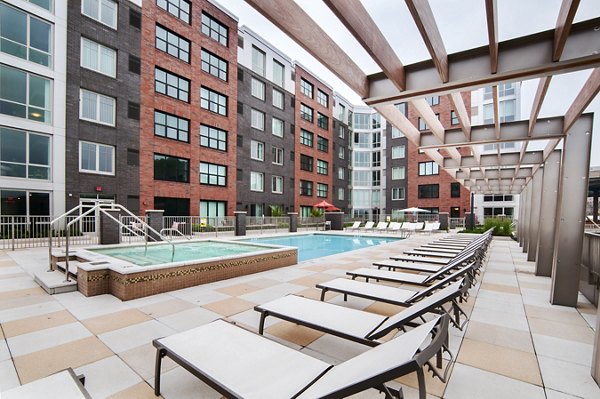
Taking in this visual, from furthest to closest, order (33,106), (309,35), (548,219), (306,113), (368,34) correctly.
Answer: (306,113) → (33,106) → (548,219) → (368,34) → (309,35)

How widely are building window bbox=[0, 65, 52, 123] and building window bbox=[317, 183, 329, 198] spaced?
2554 centimetres

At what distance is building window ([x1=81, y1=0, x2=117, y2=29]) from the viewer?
1733cm

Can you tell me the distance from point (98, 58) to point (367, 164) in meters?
36.4

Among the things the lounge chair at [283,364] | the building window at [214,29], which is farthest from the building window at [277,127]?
the lounge chair at [283,364]

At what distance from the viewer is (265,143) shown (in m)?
29.0

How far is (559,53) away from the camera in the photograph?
12.7 feet

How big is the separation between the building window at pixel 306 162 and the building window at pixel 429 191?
1462 cm

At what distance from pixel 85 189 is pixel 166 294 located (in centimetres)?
1485

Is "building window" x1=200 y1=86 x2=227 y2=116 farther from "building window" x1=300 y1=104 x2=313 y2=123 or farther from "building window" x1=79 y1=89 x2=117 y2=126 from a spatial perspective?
"building window" x1=300 y1=104 x2=313 y2=123

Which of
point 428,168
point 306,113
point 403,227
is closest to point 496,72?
point 403,227

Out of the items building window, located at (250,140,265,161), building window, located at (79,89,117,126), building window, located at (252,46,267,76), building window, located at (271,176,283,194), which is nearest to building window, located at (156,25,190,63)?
building window, located at (79,89,117,126)

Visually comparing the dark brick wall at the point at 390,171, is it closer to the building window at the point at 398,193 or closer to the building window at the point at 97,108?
the building window at the point at 398,193

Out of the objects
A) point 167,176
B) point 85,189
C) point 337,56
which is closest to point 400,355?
point 337,56

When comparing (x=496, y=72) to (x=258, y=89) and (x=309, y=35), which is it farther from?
(x=258, y=89)
